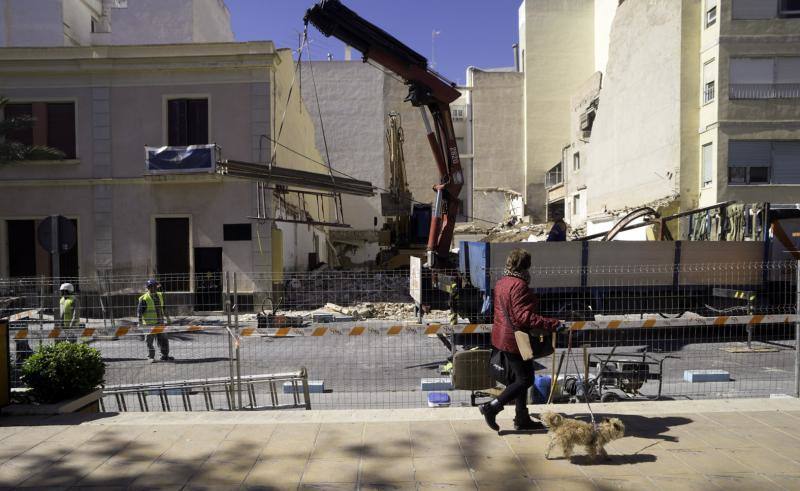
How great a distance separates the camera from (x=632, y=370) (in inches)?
266

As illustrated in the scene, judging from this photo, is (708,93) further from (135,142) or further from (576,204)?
(135,142)

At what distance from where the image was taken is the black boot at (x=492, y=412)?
4848 millimetres

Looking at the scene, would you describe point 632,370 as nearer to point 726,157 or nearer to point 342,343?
point 342,343

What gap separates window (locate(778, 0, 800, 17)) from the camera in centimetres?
1886

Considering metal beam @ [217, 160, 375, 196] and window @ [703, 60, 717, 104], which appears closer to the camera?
metal beam @ [217, 160, 375, 196]

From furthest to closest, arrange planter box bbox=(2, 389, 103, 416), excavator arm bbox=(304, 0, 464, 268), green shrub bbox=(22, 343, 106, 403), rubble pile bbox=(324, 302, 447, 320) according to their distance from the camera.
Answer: rubble pile bbox=(324, 302, 447, 320)
excavator arm bbox=(304, 0, 464, 268)
green shrub bbox=(22, 343, 106, 403)
planter box bbox=(2, 389, 103, 416)

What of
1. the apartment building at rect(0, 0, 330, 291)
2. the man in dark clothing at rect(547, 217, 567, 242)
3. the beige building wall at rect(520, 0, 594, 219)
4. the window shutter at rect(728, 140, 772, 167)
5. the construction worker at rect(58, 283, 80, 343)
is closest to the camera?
the construction worker at rect(58, 283, 80, 343)

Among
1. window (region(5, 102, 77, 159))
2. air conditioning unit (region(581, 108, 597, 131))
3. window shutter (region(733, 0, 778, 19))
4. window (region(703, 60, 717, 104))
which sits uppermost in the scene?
window shutter (region(733, 0, 778, 19))

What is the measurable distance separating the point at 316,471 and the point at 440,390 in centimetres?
395

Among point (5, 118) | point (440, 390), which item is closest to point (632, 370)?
point (440, 390)

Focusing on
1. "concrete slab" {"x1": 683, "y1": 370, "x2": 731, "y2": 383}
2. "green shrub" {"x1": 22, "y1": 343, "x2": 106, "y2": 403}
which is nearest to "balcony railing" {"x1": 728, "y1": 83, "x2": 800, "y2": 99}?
"concrete slab" {"x1": 683, "y1": 370, "x2": 731, "y2": 383}

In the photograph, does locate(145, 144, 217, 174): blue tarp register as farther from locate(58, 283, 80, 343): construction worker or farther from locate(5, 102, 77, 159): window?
locate(58, 283, 80, 343): construction worker

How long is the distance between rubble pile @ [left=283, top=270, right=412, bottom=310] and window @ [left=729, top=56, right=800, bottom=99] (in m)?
14.0

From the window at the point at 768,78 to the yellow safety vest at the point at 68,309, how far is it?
66.2 ft
